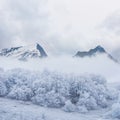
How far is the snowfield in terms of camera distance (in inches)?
1575

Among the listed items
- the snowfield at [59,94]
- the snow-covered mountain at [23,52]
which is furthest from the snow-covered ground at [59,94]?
the snow-covered mountain at [23,52]

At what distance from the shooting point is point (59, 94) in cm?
4309

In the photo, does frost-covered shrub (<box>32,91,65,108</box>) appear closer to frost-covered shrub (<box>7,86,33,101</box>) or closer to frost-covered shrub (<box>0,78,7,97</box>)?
frost-covered shrub (<box>7,86,33,101</box>)

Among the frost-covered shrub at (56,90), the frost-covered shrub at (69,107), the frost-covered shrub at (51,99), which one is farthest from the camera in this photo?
the frost-covered shrub at (56,90)

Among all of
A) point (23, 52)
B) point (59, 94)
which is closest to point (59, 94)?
point (59, 94)

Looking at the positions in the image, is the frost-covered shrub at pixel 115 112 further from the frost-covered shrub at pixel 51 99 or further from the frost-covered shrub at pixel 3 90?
the frost-covered shrub at pixel 3 90

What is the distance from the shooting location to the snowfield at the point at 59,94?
4000cm

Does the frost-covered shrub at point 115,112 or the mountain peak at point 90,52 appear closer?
the frost-covered shrub at point 115,112

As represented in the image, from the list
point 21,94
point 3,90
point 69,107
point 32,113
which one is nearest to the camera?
point 32,113

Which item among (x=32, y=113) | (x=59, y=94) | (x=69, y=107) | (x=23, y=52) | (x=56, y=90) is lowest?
(x=32, y=113)

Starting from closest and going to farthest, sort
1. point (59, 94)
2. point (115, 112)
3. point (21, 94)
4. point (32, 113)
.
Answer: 1. point (32, 113)
2. point (115, 112)
3. point (59, 94)
4. point (21, 94)

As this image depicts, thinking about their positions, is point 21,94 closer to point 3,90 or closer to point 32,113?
point 3,90

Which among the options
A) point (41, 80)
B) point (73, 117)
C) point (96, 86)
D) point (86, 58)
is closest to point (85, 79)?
point (96, 86)

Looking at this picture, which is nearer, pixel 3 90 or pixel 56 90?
pixel 56 90
